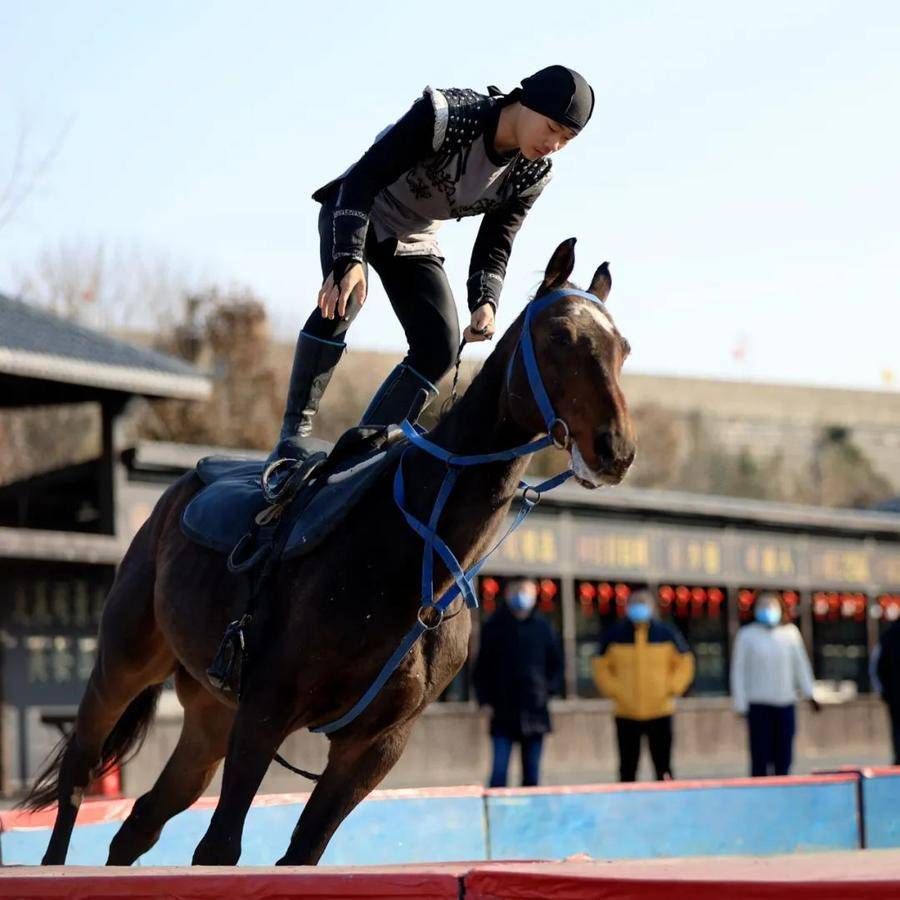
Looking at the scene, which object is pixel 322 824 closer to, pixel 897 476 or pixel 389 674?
pixel 389 674

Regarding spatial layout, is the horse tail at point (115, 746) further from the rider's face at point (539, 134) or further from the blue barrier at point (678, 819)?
the rider's face at point (539, 134)

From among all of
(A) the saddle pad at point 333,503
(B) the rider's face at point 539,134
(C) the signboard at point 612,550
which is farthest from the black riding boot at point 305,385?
(C) the signboard at point 612,550

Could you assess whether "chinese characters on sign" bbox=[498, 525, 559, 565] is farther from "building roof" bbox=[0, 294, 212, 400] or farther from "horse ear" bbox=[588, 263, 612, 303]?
"horse ear" bbox=[588, 263, 612, 303]

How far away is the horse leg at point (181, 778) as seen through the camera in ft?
26.6

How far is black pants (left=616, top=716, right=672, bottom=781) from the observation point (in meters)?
16.4

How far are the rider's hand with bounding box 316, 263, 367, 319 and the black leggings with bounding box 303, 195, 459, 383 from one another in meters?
0.45

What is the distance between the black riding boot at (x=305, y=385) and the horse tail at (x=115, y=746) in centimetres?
167

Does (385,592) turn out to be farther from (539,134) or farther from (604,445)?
(539,134)

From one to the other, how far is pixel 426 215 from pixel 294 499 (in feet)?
3.95

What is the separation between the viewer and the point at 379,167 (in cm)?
684

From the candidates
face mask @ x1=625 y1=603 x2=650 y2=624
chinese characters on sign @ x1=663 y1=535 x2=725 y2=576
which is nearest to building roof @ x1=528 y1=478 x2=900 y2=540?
chinese characters on sign @ x1=663 y1=535 x2=725 y2=576

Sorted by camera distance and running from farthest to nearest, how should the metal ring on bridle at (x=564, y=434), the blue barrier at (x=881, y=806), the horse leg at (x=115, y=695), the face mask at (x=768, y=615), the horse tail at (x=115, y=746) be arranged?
1. the face mask at (x=768, y=615)
2. the blue barrier at (x=881, y=806)
3. the horse tail at (x=115, y=746)
4. the horse leg at (x=115, y=695)
5. the metal ring on bridle at (x=564, y=434)

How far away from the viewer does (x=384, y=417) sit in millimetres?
7496

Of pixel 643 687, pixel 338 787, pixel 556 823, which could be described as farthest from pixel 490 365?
pixel 643 687
